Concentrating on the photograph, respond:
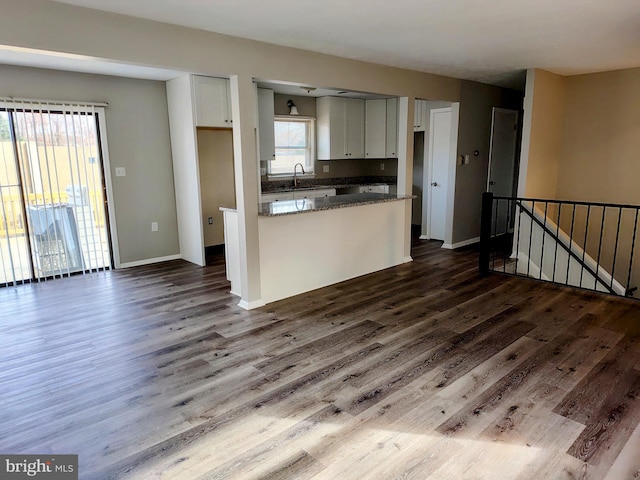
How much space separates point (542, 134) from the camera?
5.55 meters

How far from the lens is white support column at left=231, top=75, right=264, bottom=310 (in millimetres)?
3641

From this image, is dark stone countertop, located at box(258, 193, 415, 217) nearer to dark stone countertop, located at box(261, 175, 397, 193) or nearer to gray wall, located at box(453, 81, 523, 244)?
gray wall, located at box(453, 81, 523, 244)

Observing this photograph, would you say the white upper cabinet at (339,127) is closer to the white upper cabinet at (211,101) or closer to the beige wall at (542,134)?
the white upper cabinet at (211,101)

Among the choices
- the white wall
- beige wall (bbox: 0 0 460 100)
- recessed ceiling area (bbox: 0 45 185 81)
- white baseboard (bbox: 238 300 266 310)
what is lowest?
white baseboard (bbox: 238 300 266 310)

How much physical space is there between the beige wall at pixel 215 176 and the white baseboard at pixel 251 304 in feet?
7.18

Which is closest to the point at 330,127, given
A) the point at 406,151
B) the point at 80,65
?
the point at 406,151

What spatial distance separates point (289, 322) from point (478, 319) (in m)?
1.64

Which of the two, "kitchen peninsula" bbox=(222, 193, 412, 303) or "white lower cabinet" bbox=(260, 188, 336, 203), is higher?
"white lower cabinet" bbox=(260, 188, 336, 203)

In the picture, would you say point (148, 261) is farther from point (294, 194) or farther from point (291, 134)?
point (291, 134)

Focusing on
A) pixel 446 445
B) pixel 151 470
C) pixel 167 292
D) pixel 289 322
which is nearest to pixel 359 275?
pixel 289 322

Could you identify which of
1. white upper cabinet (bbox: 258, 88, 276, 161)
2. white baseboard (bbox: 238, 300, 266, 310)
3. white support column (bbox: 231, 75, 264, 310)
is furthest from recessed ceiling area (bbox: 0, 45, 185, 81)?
white baseboard (bbox: 238, 300, 266, 310)

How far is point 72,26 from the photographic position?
2.72 m

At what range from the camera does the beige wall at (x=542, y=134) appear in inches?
207

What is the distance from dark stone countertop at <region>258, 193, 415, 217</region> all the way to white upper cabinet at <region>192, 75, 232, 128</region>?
142 centimetres
